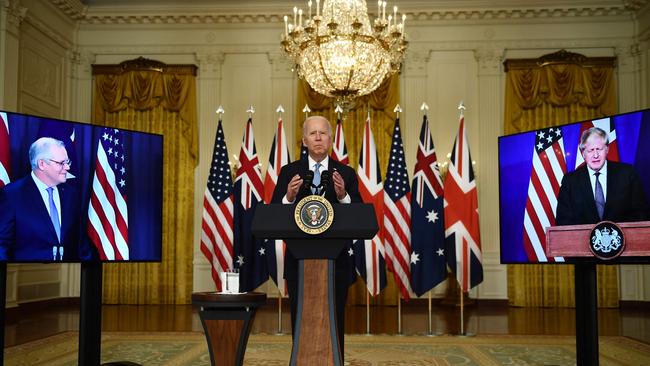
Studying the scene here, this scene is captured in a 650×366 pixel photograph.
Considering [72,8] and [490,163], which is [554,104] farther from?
[72,8]

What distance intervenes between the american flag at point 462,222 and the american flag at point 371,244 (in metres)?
0.86

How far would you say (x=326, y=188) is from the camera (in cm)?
342

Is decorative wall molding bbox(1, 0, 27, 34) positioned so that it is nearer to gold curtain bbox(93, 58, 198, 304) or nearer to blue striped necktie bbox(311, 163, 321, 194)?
gold curtain bbox(93, 58, 198, 304)

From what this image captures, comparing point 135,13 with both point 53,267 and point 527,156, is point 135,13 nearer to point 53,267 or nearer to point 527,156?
point 53,267

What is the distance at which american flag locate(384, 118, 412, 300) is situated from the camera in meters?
7.96

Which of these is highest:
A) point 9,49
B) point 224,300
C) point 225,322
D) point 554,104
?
point 9,49

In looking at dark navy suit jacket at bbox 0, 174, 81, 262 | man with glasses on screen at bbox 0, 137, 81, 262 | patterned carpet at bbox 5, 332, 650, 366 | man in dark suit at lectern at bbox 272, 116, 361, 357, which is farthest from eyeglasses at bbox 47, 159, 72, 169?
patterned carpet at bbox 5, 332, 650, 366

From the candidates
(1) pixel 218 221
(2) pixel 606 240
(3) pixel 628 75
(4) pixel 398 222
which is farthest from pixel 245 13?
(2) pixel 606 240

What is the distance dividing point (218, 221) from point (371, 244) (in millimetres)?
2123

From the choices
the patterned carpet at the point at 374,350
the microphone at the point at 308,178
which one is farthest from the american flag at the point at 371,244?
the microphone at the point at 308,178

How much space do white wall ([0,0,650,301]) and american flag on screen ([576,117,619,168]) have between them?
7.29 m

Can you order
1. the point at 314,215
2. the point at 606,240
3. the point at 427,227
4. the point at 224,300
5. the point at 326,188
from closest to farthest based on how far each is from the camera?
the point at 314,215, the point at 326,188, the point at 606,240, the point at 224,300, the point at 427,227

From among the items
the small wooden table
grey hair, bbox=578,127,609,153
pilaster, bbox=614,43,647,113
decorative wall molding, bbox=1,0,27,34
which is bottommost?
the small wooden table

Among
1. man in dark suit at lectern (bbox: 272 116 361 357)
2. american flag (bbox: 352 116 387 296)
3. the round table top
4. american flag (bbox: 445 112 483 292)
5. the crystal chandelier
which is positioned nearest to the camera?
man in dark suit at lectern (bbox: 272 116 361 357)
